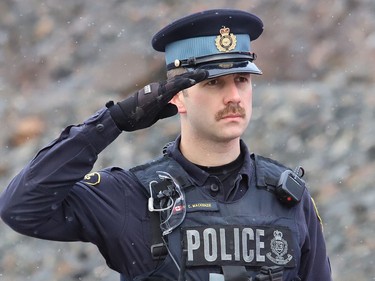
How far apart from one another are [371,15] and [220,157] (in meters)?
5.44

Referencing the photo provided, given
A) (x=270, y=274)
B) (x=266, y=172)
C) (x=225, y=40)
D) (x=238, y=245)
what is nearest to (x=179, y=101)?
(x=225, y=40)

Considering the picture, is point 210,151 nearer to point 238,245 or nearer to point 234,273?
point 238,245

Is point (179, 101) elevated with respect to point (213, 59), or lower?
lower

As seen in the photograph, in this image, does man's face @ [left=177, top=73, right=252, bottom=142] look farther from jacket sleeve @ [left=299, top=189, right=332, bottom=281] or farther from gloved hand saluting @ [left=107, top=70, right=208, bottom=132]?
jacket sleeve @ [left=299, top=189, right=332, bottom=281]

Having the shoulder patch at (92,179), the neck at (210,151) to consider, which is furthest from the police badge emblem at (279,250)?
the shoulder patch at (92,179)

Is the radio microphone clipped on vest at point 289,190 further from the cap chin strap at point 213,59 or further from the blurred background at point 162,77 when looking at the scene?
the blurred background at point 162,77

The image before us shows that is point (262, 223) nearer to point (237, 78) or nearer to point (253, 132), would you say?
point (237, 78)

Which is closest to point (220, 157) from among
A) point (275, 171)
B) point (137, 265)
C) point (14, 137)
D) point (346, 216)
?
point (275, 171)

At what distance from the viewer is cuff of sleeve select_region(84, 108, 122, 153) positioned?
10.8ft

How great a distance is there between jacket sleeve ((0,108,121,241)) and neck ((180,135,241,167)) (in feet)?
1.33

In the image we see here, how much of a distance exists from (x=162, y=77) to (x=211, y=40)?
4.67 meters

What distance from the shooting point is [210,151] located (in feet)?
11.8

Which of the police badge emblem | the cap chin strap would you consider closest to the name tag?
the police badge emblem

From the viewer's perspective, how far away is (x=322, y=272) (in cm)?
376
